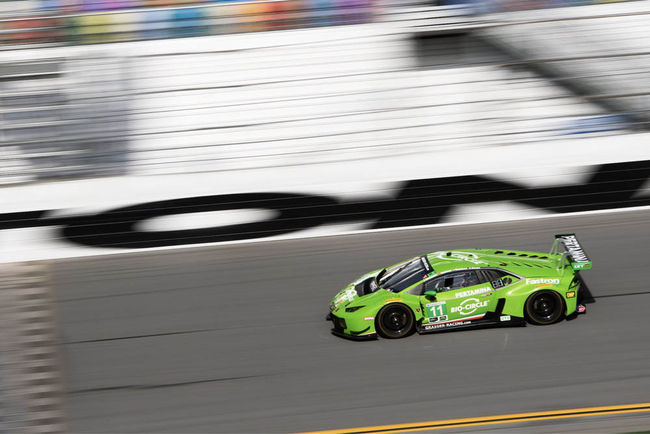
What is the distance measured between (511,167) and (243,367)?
5354 mm

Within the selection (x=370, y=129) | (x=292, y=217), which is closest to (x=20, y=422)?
(x=292, y=217)

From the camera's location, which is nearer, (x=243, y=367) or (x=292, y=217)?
(x=243, y=367)

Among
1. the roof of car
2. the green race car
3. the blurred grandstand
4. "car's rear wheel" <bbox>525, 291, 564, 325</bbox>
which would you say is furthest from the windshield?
the blurred grandstand

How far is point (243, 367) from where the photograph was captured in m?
8.35

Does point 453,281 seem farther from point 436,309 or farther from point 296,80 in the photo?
point 296,80

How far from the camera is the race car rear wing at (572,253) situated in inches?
333

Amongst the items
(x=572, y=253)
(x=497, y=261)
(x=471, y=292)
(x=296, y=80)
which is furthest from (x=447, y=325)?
(x=296, y=80)

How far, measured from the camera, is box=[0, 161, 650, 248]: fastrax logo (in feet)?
37.3

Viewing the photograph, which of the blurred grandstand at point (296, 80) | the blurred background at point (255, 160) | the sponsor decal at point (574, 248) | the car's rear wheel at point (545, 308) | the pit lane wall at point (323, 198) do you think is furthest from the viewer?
the blurred grandstand at point (296, 80)

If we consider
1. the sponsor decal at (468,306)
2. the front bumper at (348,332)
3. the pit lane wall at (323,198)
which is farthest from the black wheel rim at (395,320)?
the pit lane wall at (323,198)

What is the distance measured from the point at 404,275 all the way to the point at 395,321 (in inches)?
21.0

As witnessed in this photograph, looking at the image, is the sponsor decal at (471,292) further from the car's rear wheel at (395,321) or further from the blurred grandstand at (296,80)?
the blurred grandstand at (296,80)

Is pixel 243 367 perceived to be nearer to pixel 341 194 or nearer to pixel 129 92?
pixel 341 194

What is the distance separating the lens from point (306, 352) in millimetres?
8531
